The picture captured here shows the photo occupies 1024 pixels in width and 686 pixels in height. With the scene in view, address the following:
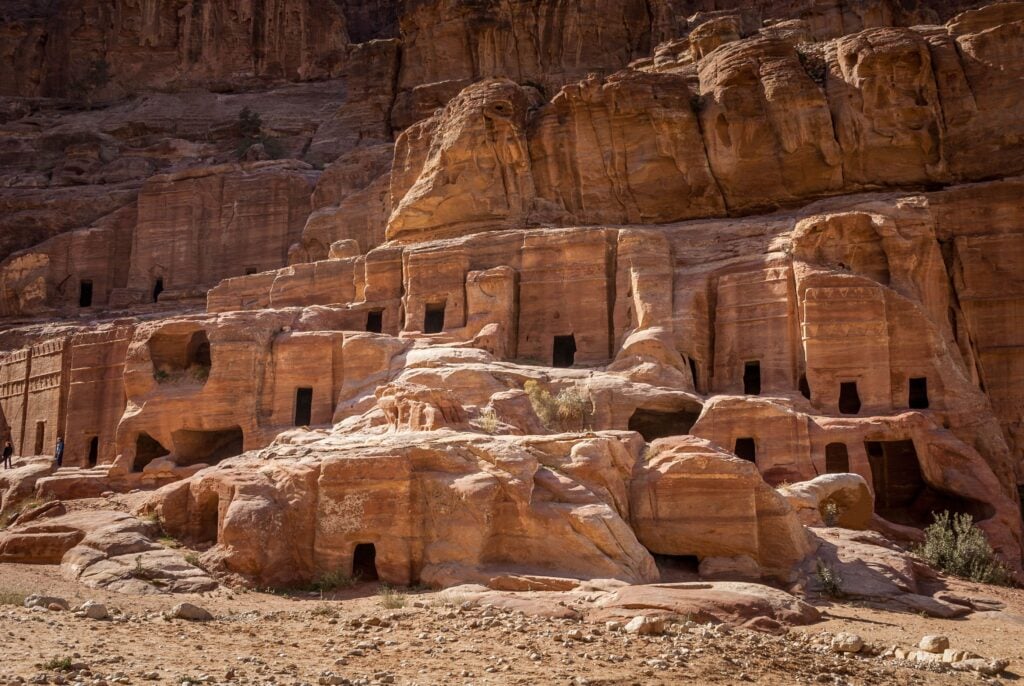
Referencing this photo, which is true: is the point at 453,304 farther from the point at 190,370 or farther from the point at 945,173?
the point at 945,173

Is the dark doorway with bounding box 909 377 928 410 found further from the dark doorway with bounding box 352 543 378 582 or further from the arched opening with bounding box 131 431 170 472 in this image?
the arched opening with bounding box 131 431 170 472

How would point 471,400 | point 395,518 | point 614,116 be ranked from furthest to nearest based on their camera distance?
1. point 614,116
2. point 471,400
3. point 395,518

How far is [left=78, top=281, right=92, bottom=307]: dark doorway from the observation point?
166 ft

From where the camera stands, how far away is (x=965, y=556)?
23984 millimetres

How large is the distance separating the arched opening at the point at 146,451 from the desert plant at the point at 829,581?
70.1 feet

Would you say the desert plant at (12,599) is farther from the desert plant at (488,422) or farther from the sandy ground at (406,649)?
the desert plant at (488,422)

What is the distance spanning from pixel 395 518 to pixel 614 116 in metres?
24.7

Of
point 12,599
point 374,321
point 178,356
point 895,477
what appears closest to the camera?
point 12,599

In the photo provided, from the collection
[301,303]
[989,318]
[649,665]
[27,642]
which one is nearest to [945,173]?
[989,318]

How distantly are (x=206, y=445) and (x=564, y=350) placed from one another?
12.5 metres

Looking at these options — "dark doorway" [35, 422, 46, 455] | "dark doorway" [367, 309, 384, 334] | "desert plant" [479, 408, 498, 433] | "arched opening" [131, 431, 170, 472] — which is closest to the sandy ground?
"desert plant" [479, 408, 498, 433]

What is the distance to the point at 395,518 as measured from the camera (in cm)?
1984

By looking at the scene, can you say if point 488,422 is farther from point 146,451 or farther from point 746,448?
point 146,451

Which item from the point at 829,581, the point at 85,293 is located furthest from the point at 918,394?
the point at 85,293
